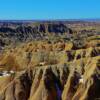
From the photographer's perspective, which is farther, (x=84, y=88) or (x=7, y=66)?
(x=7, y=66)

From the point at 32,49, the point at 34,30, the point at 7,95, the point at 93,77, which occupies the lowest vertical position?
the point at 34,30

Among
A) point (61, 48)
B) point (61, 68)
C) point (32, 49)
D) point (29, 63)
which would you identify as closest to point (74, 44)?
point (61, 48)

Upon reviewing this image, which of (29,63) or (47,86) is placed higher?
(47,86)

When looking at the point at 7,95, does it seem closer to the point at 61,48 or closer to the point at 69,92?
the point at 69,92

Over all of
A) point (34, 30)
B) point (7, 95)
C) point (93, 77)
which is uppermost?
point (93, 77)

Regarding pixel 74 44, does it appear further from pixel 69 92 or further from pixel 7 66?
pixel 69 92

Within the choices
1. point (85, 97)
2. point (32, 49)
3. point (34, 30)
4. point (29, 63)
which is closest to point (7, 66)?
point (29, 63)

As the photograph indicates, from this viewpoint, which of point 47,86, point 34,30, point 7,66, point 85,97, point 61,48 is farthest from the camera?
point 34,30

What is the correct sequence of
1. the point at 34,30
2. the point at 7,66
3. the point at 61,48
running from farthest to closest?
the point at 34,30 < the point at 61,48 < the point at 7,66

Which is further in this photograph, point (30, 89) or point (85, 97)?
point (30, 89)
